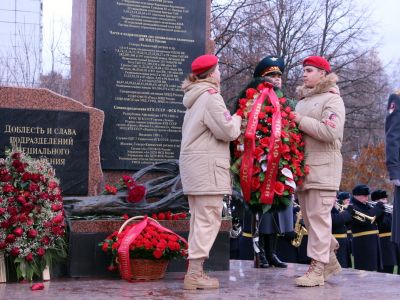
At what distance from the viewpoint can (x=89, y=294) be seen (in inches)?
242

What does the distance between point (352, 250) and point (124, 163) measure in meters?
5.17

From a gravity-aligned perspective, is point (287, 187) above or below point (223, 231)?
above

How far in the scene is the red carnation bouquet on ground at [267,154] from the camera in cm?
666

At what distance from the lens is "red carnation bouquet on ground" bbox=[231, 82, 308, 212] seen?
6664mm

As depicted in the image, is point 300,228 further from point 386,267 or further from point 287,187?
point 287,187

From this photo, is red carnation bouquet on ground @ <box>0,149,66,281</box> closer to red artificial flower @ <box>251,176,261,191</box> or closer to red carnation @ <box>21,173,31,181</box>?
red carnation @ <box>21,173,31,181</box>

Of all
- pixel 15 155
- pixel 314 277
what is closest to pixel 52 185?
pixel 15 155

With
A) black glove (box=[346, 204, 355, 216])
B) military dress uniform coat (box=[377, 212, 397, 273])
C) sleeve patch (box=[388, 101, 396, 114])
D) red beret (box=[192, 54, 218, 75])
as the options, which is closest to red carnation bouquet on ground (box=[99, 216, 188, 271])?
red beret (box=[192, 54, 218, 75])

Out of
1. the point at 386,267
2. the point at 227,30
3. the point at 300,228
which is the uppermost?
the point at 227,30

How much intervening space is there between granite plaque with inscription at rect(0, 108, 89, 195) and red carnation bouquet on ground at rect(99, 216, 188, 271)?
Result: 108 centimetres

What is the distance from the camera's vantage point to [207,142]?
644cm

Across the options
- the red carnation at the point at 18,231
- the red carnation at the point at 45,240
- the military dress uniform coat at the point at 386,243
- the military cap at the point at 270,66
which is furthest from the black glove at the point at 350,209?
the red carnation at the point at 18,231

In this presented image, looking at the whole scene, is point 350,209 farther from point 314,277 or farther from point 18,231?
point 18,231

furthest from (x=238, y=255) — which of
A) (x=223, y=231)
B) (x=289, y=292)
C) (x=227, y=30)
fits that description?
(x=227, y=30)
